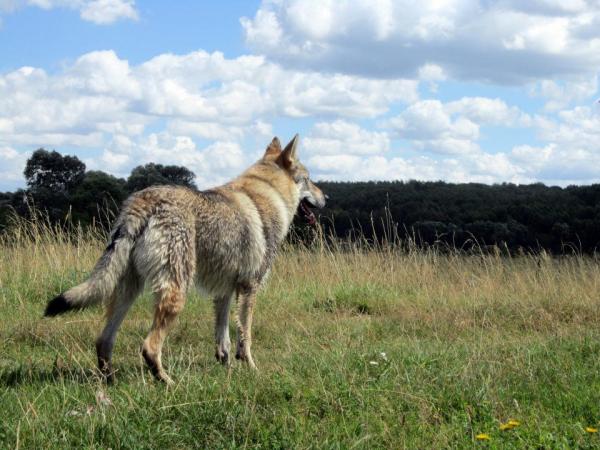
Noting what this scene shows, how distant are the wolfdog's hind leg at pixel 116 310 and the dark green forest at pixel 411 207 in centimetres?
671

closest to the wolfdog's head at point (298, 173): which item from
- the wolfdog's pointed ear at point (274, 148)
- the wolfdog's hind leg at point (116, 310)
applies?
the wolfdog's pointed ear at point (274, 148)

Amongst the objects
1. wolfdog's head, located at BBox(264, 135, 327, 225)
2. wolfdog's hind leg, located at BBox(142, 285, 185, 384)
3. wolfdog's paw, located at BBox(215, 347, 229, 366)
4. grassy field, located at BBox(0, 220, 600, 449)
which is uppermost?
wolfdog's head, located at BBox(264, 135, 327, 225)

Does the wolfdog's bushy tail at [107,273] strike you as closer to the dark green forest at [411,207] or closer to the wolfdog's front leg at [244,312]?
the wolfdog's front leg at [244,312]

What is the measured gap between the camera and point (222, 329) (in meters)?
6.29

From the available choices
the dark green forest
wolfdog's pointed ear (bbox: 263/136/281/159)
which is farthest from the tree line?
wolfdog's pointed ear (bbox: 263/136/281/159)

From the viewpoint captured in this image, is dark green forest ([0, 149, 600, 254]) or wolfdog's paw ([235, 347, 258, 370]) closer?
wolfdog's paw ([235, 347, 258, 370])

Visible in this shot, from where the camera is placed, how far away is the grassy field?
370 centimetres

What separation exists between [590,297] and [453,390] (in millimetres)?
5071

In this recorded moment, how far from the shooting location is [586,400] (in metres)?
4.29

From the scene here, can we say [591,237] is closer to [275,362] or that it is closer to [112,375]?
[275,362]

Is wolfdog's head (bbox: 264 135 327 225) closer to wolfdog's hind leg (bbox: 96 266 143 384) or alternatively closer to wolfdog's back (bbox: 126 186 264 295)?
wolfdog's back (bbox: 126 186 264 295)

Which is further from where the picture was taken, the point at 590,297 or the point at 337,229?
the point at 337,229

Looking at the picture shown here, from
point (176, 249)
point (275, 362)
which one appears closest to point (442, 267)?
point (275, 362)

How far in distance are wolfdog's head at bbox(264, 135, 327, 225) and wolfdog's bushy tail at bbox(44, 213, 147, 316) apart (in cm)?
242
